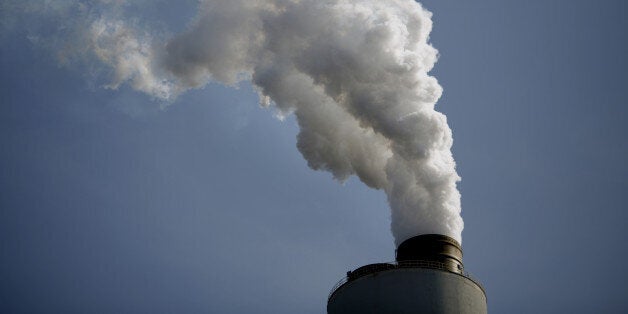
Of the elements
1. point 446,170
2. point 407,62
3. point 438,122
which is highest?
point 407,62

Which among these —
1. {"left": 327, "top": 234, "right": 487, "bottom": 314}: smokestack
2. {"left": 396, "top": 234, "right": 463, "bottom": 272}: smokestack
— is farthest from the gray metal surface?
{"left": 396, "top": 234, "right": 463, "bottom": 272}: smokestack

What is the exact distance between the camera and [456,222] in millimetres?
24891

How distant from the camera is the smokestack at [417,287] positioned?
2105 cm

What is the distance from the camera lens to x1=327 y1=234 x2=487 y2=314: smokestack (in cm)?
2105

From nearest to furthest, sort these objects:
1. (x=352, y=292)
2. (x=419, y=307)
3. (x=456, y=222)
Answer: (x=419, y=307)
(x=352, y=292)
(x=456, y=222)

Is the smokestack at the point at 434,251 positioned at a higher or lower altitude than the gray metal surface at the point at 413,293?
higher

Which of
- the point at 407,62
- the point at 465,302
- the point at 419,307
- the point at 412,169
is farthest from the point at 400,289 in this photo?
the point at 407,62

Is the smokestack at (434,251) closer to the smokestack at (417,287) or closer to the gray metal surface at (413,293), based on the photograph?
the smokestack at (417,287)

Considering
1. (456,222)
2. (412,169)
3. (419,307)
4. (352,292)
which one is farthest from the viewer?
(412,169)

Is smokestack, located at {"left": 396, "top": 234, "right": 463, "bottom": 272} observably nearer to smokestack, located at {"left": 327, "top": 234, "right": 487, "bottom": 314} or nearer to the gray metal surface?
smokestack, located at {"left": 327, "top": 234, "right": 487, "bottom": 314}

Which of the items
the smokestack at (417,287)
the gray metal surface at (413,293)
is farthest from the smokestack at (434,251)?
the gray metal surface at (413,293)

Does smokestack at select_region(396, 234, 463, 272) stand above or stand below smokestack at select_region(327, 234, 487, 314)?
above

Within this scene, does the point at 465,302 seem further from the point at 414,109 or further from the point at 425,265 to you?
the point at 414,109

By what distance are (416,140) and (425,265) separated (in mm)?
6764
